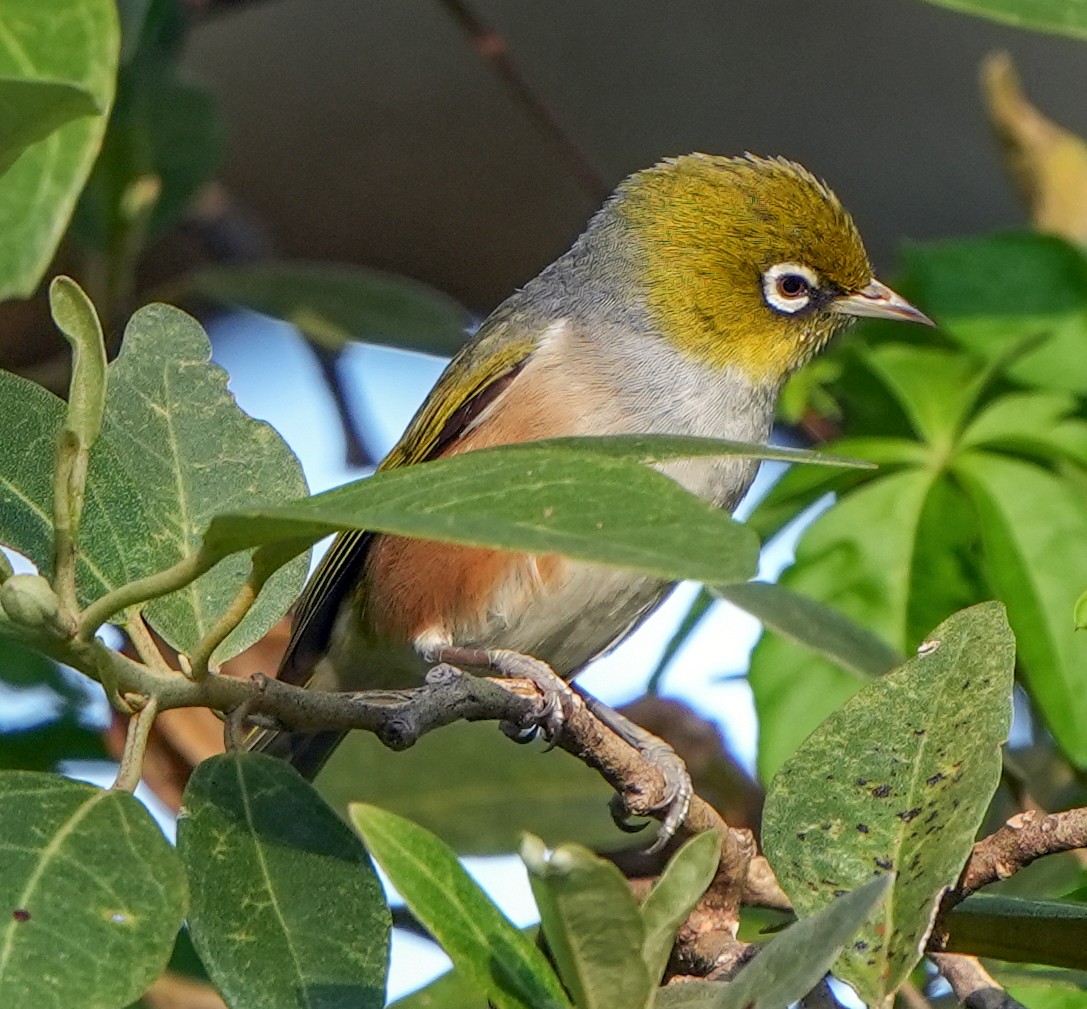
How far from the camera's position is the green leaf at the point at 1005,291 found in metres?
3.89

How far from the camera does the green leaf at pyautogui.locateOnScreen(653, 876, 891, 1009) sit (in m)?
1.61

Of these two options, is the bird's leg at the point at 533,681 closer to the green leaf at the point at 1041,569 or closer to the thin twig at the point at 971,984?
the thin twig at the point at 971,984

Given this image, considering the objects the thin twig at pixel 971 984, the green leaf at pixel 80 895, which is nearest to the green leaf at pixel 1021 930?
the thin twig at pixel 971 984

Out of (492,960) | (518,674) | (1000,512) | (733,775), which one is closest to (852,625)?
(518,674)

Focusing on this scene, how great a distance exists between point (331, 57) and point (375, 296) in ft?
8.01

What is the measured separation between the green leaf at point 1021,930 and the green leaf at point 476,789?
173 centimetres

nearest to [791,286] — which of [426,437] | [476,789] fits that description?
[426,437]

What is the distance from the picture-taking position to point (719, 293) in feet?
13.8

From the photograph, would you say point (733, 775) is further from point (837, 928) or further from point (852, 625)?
point (837, 928)

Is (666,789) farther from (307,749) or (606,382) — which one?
(307,749)

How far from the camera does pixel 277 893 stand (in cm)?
203

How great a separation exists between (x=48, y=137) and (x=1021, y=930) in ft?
5.11

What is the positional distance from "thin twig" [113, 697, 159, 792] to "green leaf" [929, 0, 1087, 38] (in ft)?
4.32

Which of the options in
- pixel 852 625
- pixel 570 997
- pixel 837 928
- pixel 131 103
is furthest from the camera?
pixel 131 103
